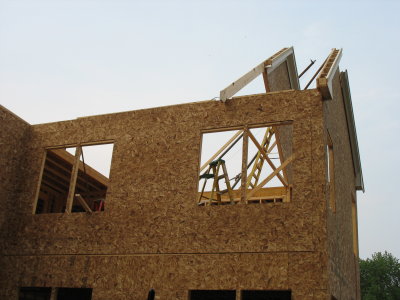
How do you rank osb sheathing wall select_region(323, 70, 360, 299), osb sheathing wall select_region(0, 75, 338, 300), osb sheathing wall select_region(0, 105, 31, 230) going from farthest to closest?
1. osb sheathing wall select_region(0, 105, 31, 230)
2. osb sheathing wall select_region(323, 70, 360, 299)
3. osb sheathing wall select_region(0, 75, 338, 300)

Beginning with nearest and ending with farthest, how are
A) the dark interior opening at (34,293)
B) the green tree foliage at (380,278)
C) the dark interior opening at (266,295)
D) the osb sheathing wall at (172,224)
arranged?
1. the osb sheathing wall at (172,224)
2. the dark interior opening at (266,295)
3. the dark interior opening at (34,293)
4. the green tree foliage at (380,278)

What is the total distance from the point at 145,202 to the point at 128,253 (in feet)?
3.96

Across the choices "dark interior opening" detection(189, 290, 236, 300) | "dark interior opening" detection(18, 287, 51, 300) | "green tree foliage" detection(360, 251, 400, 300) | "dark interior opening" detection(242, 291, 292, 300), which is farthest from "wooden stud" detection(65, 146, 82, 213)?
"green tree foliage" detection(360, 251, 400, 300)

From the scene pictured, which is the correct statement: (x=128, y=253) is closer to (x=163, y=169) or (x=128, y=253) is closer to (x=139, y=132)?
(x=163, y=169)

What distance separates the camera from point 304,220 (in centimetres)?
959

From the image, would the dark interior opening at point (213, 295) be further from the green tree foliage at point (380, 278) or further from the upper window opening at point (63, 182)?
the green tree foliage at point (380, 278)

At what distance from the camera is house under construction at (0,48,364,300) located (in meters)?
9.66

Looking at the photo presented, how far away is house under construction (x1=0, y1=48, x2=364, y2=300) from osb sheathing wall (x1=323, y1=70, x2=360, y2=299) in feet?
0.15

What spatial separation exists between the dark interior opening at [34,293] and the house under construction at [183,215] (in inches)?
1.4

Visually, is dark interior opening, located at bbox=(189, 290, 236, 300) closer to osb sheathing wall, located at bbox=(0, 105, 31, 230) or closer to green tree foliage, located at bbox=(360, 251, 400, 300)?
osb sheathing wall, located at bbox=(0, 105, 31, 230)

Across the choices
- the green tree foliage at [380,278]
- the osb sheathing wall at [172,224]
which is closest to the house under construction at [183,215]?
the osb sheathing wall at [172,224]

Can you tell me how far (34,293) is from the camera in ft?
40.9

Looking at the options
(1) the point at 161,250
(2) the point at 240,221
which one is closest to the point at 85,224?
(1) the point at 161,250

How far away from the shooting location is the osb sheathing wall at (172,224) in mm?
9602
